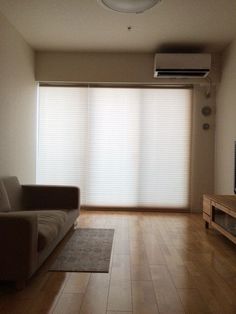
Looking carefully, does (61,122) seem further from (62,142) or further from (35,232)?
(35,232)

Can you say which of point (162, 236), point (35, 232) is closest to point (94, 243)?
point (162, 236)

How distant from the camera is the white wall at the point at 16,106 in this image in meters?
4.18

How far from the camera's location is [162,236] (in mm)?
4125

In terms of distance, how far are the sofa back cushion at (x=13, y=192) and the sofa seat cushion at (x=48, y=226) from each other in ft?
2.08

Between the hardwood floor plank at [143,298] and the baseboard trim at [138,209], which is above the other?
the baseboard trim at [138,209]

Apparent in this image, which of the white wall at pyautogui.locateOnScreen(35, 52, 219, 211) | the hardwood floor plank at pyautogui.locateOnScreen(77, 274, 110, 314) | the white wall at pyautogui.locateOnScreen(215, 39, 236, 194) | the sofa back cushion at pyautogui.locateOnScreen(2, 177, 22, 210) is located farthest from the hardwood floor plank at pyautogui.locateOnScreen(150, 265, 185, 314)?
the white wall at pyautogui.locateOnScreen(35, 52, 219, 211)

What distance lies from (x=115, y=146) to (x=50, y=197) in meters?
1.87

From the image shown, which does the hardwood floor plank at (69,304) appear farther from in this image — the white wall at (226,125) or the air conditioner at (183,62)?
the air conditioner at (183,62)

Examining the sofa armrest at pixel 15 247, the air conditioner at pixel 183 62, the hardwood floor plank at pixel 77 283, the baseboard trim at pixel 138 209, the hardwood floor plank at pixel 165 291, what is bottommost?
the hardwood floor plank at pixel 77 283

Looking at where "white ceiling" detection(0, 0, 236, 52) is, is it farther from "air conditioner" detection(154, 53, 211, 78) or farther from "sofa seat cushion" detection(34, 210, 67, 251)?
"sofa seat cushion" detection(34, 210, 67, 251)

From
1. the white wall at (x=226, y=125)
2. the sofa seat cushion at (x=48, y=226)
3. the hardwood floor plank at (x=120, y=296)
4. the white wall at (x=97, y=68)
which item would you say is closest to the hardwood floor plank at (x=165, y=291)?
the hardwood floor plank at (x=120, y=296)

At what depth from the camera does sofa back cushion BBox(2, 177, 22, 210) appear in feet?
12.8

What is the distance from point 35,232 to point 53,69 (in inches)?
146

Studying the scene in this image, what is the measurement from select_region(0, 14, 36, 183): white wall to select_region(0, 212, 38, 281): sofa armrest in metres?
1.87
